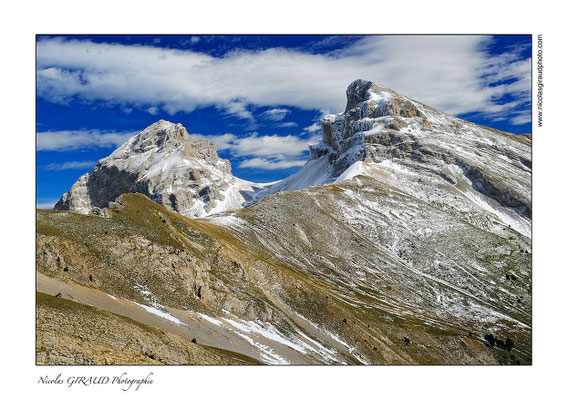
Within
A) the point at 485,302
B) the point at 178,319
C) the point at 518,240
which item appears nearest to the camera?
the point at 178,319

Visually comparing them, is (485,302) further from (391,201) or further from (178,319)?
(178,319)

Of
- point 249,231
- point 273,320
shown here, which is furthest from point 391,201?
point 273,320

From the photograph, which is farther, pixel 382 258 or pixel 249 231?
pixel 382 258
